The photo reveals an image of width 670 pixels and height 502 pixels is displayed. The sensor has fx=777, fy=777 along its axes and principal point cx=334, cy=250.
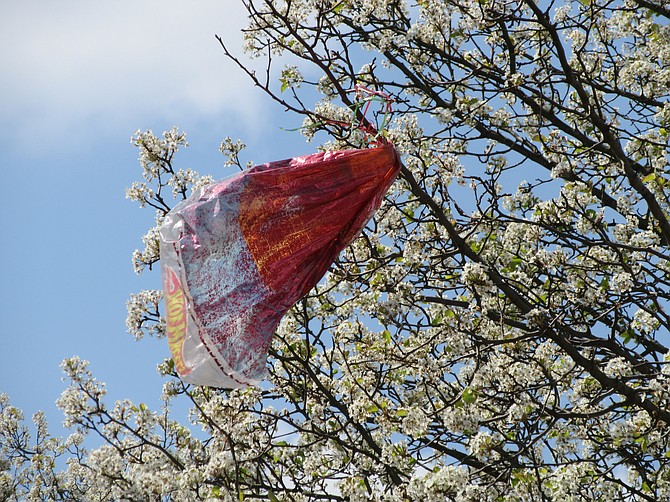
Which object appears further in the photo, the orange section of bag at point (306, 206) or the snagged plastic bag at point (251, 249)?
the orange section of bag at point (306, 206)

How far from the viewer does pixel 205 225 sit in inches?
148

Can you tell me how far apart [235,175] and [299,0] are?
262cm

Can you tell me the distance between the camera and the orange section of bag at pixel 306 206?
12.5ft

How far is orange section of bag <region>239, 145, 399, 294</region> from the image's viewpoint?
382cm

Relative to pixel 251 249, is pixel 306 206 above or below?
above

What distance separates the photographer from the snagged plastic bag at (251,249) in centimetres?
371

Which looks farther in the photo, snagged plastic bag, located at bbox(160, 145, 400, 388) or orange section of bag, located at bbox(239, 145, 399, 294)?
orange section of bag, located at bbox(239, 145, 399, 294)

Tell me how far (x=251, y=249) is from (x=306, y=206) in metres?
0.35

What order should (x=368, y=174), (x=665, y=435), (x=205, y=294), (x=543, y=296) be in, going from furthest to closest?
(x=543, y=296)
(x=665, y=435)
(x=368, y=174)
(x=205, y=294)

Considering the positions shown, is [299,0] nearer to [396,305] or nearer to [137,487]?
[396,305]

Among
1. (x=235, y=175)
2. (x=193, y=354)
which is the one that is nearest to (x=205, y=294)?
(x=193, y=354)

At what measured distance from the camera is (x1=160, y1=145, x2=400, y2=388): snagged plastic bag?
371 centimetres

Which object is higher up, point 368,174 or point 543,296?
point 543,296

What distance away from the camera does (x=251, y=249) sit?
379 centimetres
